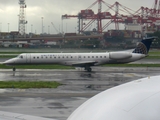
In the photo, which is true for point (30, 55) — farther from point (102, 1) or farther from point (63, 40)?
point (102, 1)

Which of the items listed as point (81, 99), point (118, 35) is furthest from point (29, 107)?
point (118, 35)

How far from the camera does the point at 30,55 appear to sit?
34188 millimetres

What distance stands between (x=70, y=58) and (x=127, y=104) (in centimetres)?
3159

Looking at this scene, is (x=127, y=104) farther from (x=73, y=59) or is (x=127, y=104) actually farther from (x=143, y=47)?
(x=143, y=47)

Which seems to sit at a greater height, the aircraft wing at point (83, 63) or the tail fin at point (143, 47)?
the tail fin at point (143, 47)

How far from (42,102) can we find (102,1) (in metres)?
183

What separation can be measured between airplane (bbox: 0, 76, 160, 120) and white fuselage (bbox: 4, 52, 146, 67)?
30.8 meters

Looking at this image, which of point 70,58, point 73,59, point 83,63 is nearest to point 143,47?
point 83,63

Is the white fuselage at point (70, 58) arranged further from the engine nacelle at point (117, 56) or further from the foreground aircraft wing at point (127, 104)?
the foreground aircraft wing at point (127, 104)

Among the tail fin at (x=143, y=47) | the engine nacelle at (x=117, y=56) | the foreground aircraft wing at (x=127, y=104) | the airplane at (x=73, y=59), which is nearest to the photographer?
the foreground aircraft wing at (x=127, y=104)

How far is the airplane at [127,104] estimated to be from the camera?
2779 millimetres

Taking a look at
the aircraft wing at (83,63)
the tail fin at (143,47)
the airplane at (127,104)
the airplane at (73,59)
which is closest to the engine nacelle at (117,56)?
the airplane at (73,59)

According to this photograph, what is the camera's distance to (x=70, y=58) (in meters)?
34.5

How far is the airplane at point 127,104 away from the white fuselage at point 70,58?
3082cm
